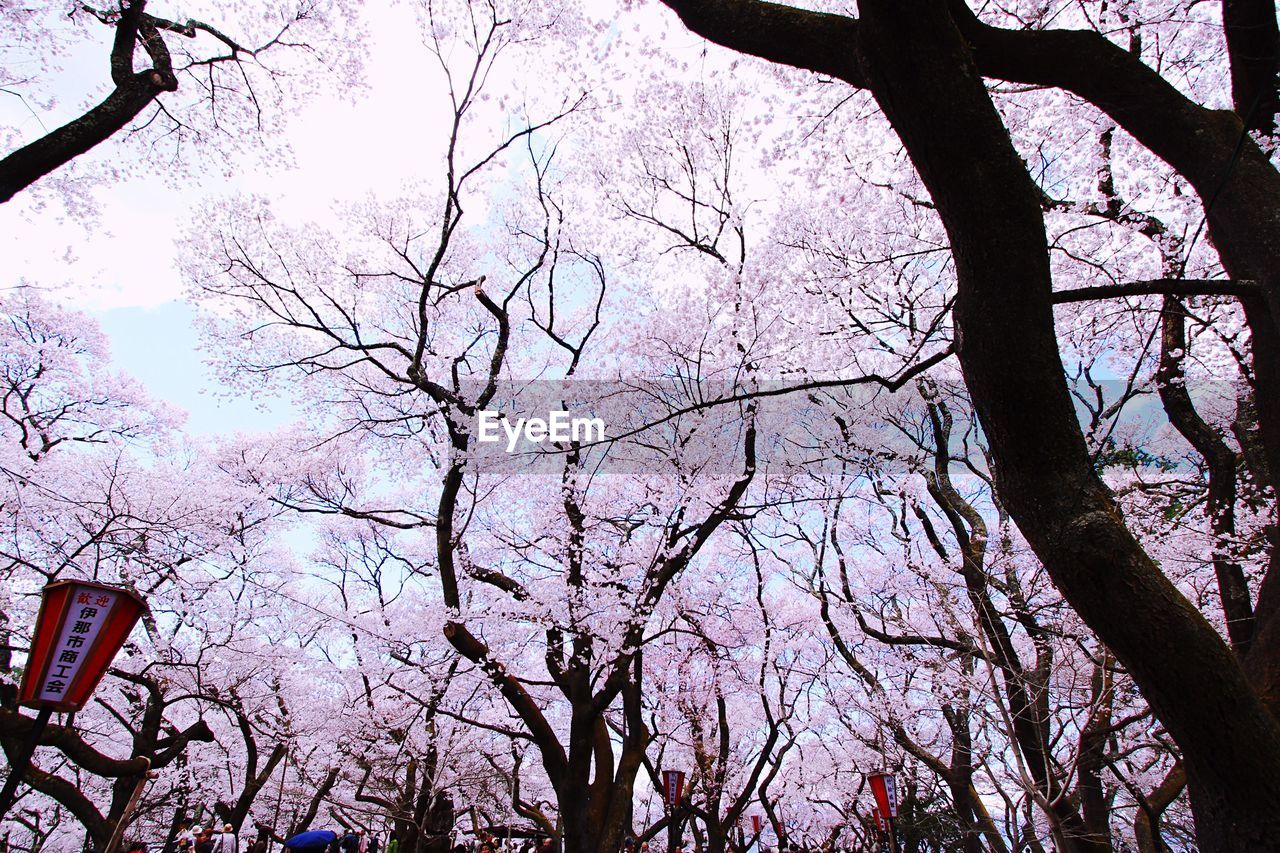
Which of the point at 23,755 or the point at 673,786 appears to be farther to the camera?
the point at 673,786

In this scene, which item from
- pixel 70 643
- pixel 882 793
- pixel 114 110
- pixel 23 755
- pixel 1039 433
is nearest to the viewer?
pixel 1039 433

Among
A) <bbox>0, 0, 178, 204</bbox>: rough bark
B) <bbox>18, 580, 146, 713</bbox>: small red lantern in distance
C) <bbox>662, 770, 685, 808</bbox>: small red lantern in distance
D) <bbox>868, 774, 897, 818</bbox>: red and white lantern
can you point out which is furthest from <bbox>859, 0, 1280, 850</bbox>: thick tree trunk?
<bbox>662, 770, 685, 808</bbox>: small red lantern in distance

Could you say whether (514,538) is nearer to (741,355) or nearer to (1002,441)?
(741,355)

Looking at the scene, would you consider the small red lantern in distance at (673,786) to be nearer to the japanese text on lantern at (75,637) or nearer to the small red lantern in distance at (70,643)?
the small red lantern in distance at (70,643)

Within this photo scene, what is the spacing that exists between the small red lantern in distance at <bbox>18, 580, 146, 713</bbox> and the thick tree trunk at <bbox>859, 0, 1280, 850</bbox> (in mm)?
4878

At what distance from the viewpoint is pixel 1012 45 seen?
A: 9.95 feet

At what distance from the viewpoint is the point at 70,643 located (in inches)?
159

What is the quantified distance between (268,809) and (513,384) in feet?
71.8

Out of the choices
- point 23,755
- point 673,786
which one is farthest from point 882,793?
point 23,755

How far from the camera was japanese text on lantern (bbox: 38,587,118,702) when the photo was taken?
3977 mm

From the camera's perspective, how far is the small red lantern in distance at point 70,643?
3949 millimetres

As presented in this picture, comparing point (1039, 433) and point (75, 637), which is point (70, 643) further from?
point (1039, 433)

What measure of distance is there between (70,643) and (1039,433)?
17.0ft

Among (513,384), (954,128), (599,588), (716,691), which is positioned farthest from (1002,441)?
(716,691)
